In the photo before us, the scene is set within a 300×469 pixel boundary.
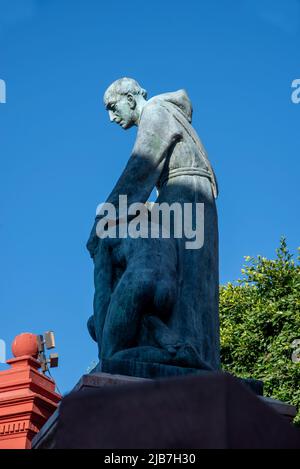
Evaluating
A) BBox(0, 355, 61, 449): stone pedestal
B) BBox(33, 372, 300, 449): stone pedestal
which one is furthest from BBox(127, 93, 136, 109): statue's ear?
BBox(0, 355, 61, 449): stone pedestal

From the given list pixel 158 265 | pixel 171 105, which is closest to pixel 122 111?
pixel 171 105

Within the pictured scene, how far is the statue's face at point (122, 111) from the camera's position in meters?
6.31

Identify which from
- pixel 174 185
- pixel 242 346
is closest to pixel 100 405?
pixel 174 185

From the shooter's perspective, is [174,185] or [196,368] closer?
[196,368]

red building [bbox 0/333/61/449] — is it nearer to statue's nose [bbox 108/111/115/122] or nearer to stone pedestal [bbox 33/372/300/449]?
statue's nose [bbox 108/111/115/122]

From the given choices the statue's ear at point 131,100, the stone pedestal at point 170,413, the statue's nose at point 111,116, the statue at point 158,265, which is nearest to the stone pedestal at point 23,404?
the statue's nose at point 111,116

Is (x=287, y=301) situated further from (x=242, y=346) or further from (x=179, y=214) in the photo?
(x=179, y=214)

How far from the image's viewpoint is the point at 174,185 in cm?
591

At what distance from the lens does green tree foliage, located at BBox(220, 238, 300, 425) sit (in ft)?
54.4

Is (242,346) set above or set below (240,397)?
above

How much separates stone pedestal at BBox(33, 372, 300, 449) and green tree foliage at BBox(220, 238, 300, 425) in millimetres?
12892

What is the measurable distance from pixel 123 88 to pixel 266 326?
1196 cm

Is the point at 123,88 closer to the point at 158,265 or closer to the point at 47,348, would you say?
the point at 158,265

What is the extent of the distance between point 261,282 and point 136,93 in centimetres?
1288
